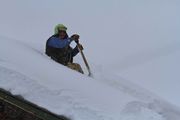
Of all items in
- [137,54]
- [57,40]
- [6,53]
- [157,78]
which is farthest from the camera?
[137,54]

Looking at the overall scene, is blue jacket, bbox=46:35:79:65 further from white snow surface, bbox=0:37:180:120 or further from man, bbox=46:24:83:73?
white snow surface, bbox=0:37:180:120

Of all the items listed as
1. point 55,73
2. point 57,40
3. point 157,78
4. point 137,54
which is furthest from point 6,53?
point 137,54

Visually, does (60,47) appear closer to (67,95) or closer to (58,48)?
(58,48)

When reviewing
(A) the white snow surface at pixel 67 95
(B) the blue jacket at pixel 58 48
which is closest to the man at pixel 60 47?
(B) the blue jacket at pixel 58 48

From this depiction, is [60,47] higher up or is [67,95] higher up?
[60,47]

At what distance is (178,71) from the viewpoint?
64.1 ft

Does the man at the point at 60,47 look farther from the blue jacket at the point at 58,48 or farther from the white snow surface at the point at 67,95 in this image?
the white snow surface at the point at 67,95

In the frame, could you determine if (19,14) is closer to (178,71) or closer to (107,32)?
(107,32)

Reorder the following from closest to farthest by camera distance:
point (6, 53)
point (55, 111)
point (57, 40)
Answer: point (55, 111), point (6, 53), point (57, 40)

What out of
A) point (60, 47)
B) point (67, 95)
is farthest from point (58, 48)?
point (67, 95)

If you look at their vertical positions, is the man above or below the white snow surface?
above

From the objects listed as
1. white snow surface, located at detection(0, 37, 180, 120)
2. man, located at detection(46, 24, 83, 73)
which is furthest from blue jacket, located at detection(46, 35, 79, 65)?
white snow surface, located at detection(0, 37, 180, 120)

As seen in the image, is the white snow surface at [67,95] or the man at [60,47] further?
the man at [60,47]

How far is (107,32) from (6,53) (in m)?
18.8
